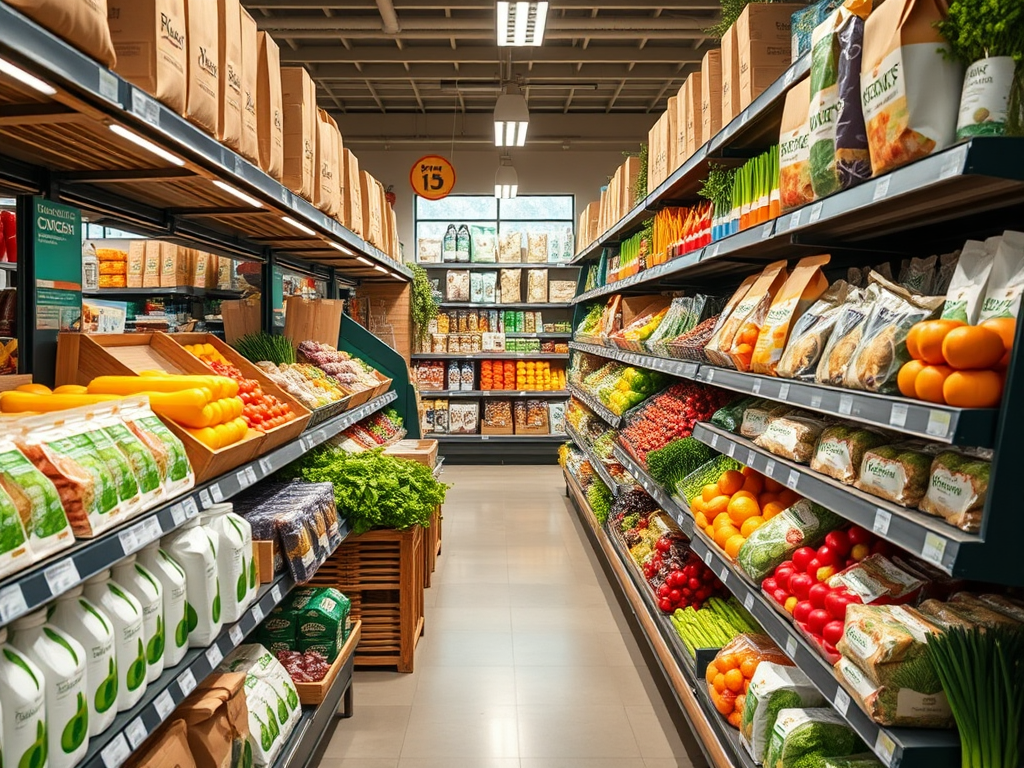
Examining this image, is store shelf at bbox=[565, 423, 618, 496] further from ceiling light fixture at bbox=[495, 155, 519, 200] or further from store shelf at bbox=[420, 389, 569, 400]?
ceiling light fixture at bbox=[495, 155, 519, 200]

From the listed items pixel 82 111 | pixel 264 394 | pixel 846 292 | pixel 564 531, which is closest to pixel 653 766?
pixel 846 292

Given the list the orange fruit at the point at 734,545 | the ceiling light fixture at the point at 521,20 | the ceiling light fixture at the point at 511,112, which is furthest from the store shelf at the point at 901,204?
the ceiling light fixture at the point at 511,112

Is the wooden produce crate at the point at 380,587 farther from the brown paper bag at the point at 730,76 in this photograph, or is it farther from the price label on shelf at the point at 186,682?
the brown paper bag at the point at 730,76

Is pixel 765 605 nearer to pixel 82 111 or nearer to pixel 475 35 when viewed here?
pixel 82 111

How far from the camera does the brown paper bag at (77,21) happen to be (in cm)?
140

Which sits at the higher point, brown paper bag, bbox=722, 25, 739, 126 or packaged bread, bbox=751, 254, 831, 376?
brown paper bag, bbox=722, 25, 739, 126

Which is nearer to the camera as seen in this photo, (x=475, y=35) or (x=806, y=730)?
(x=806, y=730)

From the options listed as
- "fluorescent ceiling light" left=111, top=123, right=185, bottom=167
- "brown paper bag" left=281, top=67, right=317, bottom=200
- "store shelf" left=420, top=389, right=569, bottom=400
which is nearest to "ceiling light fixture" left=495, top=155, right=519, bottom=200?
"store shelf" left=420, top=389, right=569, bottom=400

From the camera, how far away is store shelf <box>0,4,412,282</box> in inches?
60.5

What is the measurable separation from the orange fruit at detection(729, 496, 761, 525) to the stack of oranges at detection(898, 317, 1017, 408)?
135 cm

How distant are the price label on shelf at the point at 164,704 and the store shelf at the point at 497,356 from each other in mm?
8365

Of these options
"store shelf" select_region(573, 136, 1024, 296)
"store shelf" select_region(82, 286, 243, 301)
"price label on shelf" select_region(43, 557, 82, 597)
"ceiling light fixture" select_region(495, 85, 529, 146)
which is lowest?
"price label on shelf" select_region(43, 557, 82, 597)

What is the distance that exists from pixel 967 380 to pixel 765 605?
1.12 m

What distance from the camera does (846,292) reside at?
238 cm
